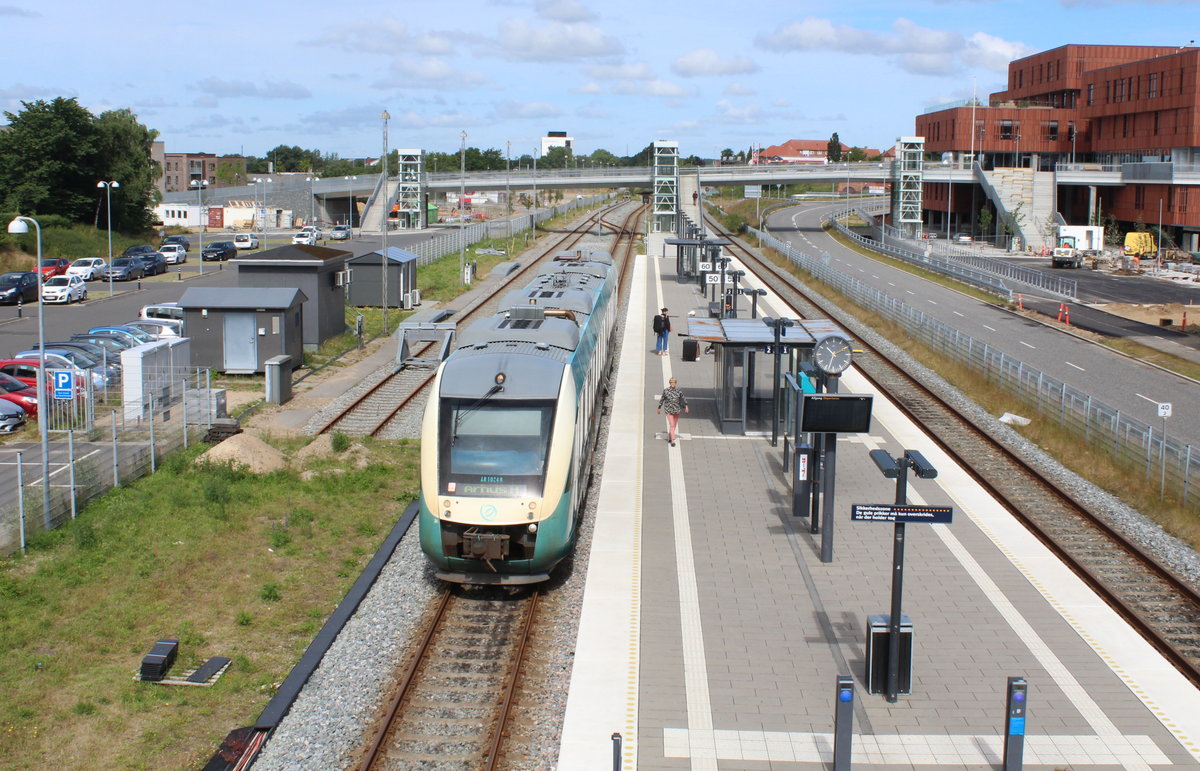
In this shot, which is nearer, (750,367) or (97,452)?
(97,452)

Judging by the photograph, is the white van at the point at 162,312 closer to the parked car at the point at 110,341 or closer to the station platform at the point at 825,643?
the parked car at the point at 110,341

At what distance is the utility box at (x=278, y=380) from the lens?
24.8m

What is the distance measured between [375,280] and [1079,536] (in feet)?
102

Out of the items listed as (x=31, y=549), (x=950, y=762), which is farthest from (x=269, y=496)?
(x=950, y=762)

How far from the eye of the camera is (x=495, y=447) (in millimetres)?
13062

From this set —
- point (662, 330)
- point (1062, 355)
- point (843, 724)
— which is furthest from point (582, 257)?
point (843, 724)

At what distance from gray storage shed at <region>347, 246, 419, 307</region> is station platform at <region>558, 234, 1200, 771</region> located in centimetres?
2484

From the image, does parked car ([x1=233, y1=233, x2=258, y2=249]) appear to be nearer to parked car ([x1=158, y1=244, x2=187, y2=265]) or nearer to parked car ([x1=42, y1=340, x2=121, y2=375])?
parked car ([x1=158, y1=244, x2=187, y2=265])

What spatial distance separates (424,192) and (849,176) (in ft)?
115

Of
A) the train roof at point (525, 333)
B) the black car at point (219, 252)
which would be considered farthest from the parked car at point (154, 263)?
the train roof at point (525, 333)

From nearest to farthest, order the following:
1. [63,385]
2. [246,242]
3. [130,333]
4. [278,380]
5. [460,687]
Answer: [460,687], [63,385], [278,380], [130,333], [246,242]

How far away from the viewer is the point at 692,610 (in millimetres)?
12828

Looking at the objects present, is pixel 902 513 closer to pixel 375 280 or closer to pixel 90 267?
pixel 375 280

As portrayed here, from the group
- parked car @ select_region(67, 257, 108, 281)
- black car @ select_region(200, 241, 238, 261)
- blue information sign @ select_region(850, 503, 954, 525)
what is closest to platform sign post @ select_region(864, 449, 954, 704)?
blue information sign @ select_region(850, 503, 954, 525)
